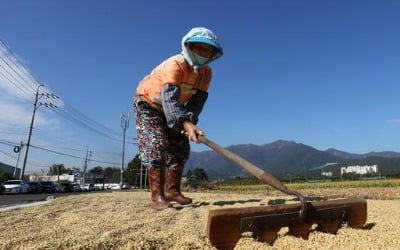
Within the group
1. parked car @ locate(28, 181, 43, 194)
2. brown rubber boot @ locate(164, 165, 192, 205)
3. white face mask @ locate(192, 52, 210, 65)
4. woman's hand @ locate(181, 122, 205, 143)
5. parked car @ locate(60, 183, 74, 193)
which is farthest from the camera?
parked car @ locate(60, 183, 74, 193)

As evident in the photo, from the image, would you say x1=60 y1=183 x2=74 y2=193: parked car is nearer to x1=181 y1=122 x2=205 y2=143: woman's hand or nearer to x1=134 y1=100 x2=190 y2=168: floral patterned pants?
x1=134 y1=100 x2=190 y2=168: floral patterned pants

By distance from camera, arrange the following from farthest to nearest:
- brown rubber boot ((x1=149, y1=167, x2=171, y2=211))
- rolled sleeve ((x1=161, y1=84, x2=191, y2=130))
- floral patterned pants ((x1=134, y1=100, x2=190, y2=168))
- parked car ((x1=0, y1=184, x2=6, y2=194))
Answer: parked car ((x1=0, y1=184, x2=6, y2=194))
floral patterned pants ((x1=134, y1=100, x2=190, y2=168))
brown rubber boot ((x1=149, y1=167, x2=171, y2=211))
rolled sleeve ((x1=161, y1=84, x2=191, y2=130))

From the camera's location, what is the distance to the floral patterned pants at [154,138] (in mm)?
4363

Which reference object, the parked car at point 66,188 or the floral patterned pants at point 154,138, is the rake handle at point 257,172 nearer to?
the floral patterned pants at point 154,138

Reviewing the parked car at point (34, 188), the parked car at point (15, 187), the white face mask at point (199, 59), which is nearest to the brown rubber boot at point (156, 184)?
the white face mask at point (199, 59)

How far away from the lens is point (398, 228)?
2861mm

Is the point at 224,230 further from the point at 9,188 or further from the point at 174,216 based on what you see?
the point at 9,188

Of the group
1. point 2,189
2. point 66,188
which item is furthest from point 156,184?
point 66,188

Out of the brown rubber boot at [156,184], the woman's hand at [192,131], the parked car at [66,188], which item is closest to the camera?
the woman's hand at [192,131]

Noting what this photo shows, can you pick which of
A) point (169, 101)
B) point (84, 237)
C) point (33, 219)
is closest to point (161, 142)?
point (169, 101)

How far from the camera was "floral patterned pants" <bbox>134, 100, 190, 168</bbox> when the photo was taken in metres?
4.36

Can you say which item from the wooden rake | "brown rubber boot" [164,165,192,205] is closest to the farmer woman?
"brown rubber boot" [164,165,192,205]

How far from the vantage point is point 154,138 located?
174 inches

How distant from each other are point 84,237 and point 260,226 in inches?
39.8
